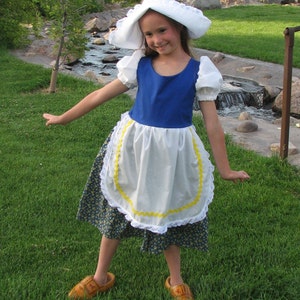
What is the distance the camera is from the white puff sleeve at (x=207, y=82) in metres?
2.04

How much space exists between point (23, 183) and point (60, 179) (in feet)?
0.90

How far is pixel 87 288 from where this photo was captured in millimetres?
2365

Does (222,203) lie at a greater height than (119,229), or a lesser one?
lesser

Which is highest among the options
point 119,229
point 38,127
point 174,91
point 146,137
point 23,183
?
point 174,91

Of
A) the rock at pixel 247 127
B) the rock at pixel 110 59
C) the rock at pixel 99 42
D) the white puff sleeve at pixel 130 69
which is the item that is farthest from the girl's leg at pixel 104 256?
the rock at pixel 99 42

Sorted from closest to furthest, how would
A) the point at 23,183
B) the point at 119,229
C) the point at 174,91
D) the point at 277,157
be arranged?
1. the point at 174,91
2. the point at 119,229
3. the point at 23,183
4. the point at 277,157

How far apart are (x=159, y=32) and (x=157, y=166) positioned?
55 centimetres

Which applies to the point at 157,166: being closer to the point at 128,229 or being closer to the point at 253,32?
the point at 128,229

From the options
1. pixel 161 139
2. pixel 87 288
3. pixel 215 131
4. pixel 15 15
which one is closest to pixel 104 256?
pixel 87 288

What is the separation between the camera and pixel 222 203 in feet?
11.0

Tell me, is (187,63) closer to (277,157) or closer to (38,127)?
(277,157)

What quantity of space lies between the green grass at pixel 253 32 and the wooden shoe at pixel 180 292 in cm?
769

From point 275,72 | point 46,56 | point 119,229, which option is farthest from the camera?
point 46,56

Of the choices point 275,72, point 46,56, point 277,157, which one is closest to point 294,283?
point 277,157
